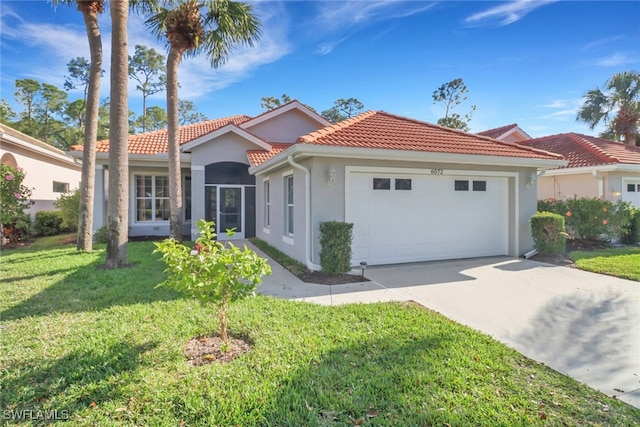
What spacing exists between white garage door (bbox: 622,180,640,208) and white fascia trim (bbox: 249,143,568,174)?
7.05 meters

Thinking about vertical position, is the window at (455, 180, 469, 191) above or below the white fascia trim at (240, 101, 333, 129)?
below

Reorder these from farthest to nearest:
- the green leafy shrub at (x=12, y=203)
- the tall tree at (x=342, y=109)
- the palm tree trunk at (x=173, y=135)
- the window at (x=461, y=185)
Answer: the tall tree at (x=342, y=109) < the green leafy shrub at (x=12, y=203) < the palm tree trunk at (x=173, y=135) < the window at (x=461, y=185)

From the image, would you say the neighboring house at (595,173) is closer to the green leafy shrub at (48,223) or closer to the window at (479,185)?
Result: the window at (479,185)

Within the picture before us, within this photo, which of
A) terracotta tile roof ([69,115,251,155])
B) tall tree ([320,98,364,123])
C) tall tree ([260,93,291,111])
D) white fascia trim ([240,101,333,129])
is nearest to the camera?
terracotta tile roof ([69,115,251,155])

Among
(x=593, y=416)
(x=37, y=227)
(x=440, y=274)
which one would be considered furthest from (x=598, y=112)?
(x=37, y=227)

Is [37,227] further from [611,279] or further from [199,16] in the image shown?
[611,279]

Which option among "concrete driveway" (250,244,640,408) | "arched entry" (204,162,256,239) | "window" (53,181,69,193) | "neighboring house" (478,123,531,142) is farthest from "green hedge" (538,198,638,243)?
"window" (53,181,69,193)

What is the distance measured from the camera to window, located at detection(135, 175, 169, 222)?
48.5ft

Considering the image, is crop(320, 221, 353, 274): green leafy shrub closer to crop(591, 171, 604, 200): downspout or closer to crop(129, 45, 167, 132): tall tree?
crop(591, 171, 604, 200): downspout

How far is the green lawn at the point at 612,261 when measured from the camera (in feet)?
25.9

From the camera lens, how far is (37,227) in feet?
51.1

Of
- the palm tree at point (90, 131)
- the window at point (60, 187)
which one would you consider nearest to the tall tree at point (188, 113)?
the window at point (60, 187)

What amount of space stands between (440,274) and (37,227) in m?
18.3

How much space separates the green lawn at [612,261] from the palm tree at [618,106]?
52.4 ft
